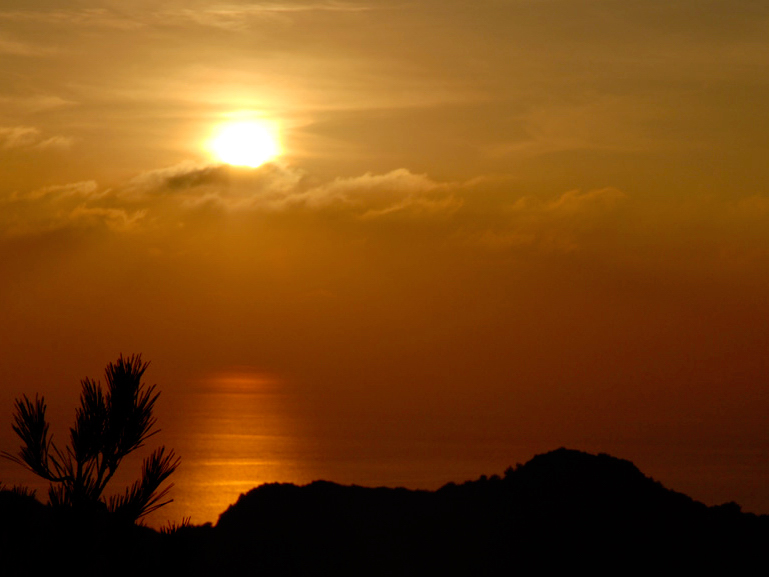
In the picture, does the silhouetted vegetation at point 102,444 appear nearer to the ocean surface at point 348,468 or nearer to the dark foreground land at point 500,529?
the dark foreground land at point 500,529

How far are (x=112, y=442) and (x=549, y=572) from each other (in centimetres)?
2872

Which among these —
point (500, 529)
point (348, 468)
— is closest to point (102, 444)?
point (500, 529)

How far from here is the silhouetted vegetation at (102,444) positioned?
23.4ft

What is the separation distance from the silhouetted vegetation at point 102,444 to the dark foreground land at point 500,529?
23862mm

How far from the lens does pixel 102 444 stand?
7297 millimetres

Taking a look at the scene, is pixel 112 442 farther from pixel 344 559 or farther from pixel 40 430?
pixel 344 559

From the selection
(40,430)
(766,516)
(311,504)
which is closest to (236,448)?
(311,504)

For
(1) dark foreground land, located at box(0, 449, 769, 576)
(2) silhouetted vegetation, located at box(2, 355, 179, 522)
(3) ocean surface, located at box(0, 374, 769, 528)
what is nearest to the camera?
(2) silhouetted vegetation, located at box(2, 355, 179, 522)

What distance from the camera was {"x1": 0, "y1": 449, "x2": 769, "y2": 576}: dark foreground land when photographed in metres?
33.2

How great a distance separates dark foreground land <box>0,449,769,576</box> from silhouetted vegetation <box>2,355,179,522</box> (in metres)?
23.9

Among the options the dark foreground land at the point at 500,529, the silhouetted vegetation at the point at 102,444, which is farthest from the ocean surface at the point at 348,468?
the silhouetted vegetation at the point at 102,444

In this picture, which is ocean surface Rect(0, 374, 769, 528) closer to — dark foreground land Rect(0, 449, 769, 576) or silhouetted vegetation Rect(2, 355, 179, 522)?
dark foreground land Rect(0, 449, 769, 576)

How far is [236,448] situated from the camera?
177 meters

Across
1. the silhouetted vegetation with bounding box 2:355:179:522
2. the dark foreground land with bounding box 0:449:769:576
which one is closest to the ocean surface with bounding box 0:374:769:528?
the dark foreground land with bounding box 0:449:769:576
